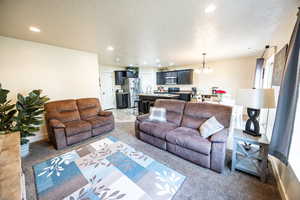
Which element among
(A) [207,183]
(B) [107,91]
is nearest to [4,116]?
(A) [207,183]

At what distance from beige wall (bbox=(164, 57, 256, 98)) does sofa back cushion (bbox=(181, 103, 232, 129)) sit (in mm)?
4053

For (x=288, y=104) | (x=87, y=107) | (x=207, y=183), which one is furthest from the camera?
(x=87, y=107)

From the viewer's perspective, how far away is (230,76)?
5.73m

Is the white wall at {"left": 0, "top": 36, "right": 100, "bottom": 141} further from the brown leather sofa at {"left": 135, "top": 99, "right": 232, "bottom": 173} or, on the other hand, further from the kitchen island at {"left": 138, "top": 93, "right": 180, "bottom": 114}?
the brown leather sofa at {"left": 135, "top": 99, "right": 232, "bottom": 173}

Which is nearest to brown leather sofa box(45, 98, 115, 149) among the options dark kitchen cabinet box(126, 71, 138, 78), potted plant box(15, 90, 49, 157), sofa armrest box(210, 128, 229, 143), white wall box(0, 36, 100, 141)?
potted plant box(15, 90, 49, 157)

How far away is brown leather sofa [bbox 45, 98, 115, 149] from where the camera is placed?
269 centimetres

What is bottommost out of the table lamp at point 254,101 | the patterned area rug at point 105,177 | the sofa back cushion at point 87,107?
the patterned area rug at point 105,177

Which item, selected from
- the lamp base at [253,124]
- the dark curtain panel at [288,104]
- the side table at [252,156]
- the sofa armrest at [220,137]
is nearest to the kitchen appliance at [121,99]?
the sofa armrest at [220,137]

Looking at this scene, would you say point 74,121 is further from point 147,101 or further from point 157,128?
point 147,101

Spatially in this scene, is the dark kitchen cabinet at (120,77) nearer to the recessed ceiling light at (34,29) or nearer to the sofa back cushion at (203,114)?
the recessed ceiling light at (34,29)

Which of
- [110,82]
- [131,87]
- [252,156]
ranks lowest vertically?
[252,156]

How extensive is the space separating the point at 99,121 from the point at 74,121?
65 cm

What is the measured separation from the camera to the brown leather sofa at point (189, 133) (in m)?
1.92

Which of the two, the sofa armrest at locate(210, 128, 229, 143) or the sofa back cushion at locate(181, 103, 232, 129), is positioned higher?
the sofa back cushion at locate(181, 103, 232, 129)
